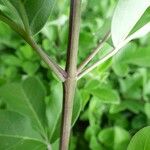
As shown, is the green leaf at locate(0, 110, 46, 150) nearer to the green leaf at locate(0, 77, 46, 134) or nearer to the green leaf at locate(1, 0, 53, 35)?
the green leaf at locate(0, 77, 46, 134)

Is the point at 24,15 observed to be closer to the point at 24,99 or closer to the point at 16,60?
the point at 24,99

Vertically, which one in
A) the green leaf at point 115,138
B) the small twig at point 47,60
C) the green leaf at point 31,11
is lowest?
the green leaf at point 115,138

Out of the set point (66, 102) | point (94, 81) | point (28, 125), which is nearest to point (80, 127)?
point (94, 81)

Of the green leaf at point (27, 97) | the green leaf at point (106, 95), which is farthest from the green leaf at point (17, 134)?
the green leaf at point (106, 95)

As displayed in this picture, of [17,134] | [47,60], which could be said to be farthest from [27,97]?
[47,60]

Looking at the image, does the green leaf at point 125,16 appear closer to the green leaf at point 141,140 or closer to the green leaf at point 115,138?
the green leaf at point 141,140

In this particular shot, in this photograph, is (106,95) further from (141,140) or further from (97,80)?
(141,140)

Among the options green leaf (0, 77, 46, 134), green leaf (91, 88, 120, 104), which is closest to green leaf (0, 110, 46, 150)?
green leaf (0, 77, 46, 134)
